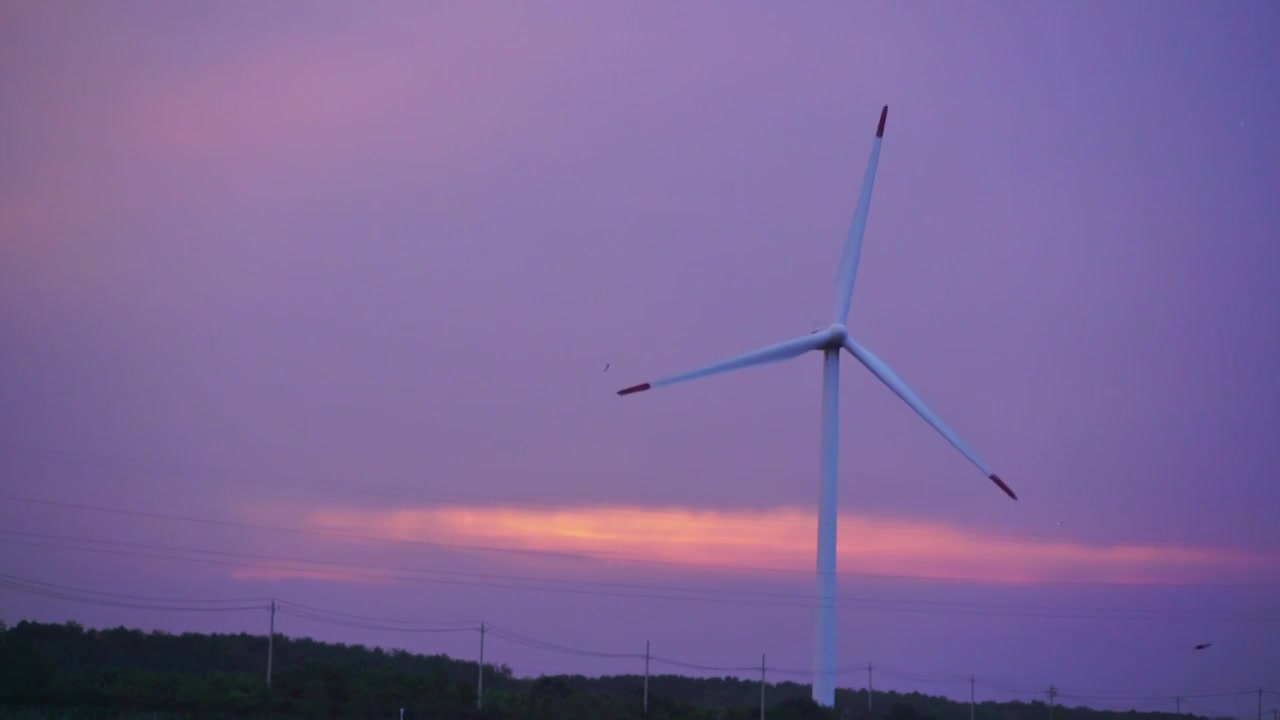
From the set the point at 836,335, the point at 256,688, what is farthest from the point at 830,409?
the point at 256,688

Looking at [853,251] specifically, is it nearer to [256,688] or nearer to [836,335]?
[836,335]

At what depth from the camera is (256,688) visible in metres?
79.4

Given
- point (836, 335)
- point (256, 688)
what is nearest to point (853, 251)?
point (836, 335)

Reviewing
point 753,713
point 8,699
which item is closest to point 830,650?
point 753,713

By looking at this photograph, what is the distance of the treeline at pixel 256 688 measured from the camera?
69500 millimetres

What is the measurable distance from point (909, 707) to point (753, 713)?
40.2ft

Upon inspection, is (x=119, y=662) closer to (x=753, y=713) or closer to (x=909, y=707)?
(x=753, y=713)

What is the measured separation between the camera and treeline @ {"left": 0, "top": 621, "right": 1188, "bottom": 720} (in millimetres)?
69500

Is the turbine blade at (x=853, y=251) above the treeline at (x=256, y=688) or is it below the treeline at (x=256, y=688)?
above

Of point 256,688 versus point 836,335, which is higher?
point 836,335

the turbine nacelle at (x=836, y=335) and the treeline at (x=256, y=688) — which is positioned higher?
the turbine nacelle at (x=836, y=335)

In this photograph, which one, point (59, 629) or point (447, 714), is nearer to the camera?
point (447, 714)

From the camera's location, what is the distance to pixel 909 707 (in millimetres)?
94562

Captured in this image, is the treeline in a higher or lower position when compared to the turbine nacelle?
lower
